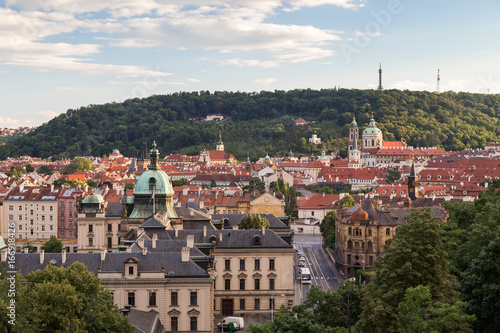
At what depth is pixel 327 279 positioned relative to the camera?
7650cm

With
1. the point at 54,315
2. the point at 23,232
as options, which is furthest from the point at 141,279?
the point at 23,232

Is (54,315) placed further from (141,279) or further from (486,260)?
(486,260)

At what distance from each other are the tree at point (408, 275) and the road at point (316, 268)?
1451 centimetres

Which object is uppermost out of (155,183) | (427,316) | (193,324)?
(155,183)

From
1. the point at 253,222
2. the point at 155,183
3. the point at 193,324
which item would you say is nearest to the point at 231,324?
the point at 193,324

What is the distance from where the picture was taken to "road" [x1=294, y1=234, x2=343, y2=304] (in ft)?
231

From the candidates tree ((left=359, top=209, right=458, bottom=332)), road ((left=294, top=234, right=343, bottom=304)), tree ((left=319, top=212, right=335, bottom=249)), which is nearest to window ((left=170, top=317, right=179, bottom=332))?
road ((left=294, top=234, right=343, bottom=304))

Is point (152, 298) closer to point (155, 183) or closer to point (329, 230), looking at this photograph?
point (155, 183)

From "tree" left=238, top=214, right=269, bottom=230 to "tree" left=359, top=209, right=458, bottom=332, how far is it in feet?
101

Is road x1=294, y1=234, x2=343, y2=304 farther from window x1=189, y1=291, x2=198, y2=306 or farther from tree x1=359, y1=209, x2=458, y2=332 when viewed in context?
tree x1=359, y1=209, x2=458, y2=332

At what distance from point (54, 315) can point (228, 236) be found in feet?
87.4

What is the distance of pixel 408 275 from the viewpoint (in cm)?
4138

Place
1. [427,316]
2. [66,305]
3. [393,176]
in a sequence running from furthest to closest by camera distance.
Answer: [393,176] < [66,305] < [427,316]

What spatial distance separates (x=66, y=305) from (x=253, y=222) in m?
38.5
